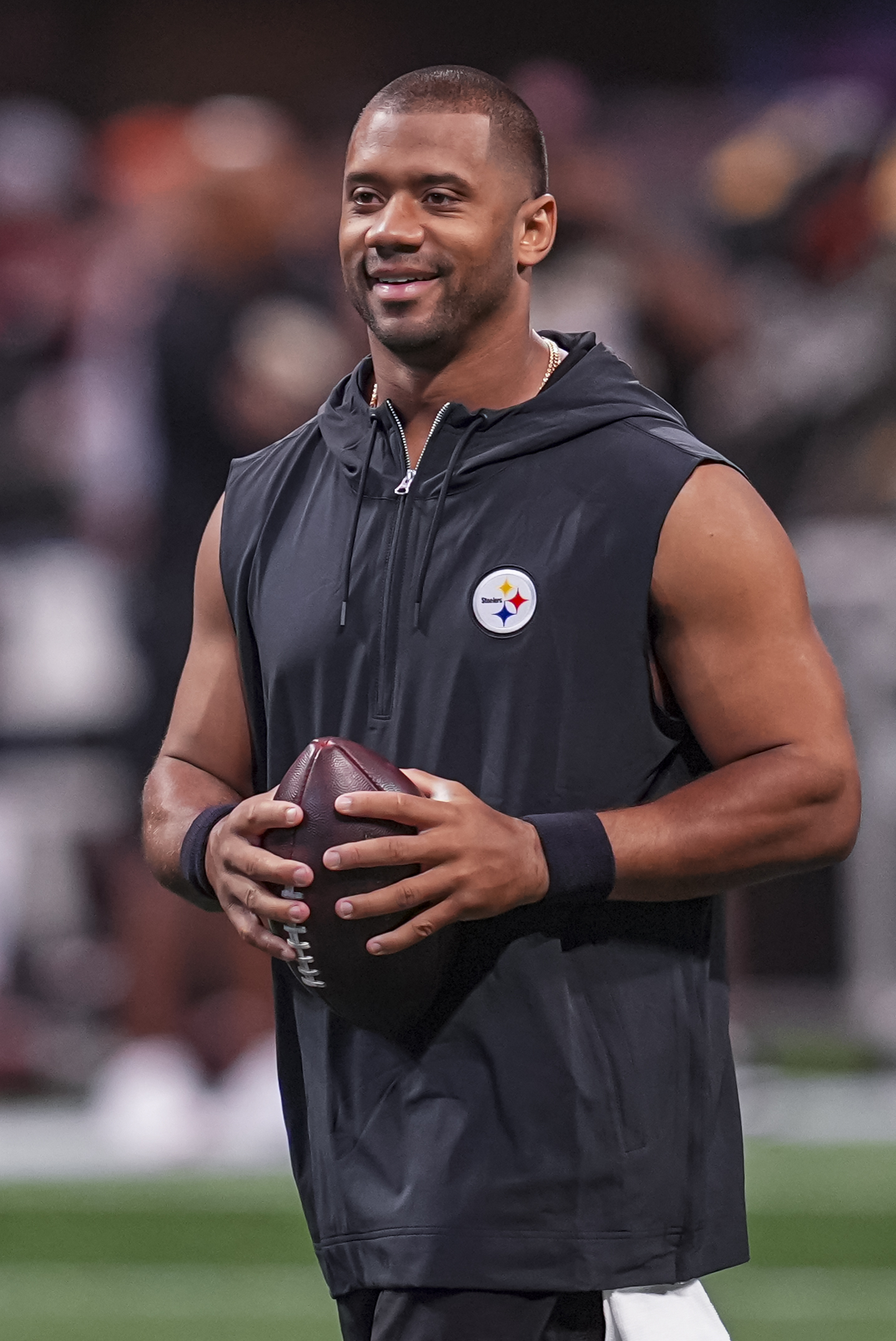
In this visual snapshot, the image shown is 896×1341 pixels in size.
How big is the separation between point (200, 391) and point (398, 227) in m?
4.51

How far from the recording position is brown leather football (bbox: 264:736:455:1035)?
7.47ft

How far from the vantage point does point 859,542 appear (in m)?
7.68

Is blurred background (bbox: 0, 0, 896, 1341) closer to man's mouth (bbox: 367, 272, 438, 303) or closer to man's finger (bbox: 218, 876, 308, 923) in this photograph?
man's finger (bbox: 218, 876, 308, 923)

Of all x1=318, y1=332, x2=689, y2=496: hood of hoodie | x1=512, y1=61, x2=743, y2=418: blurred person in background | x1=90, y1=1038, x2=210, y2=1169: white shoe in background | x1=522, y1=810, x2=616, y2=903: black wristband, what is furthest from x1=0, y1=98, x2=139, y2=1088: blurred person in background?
x1=522, y1=810, x2=616, y2=903: black wristband

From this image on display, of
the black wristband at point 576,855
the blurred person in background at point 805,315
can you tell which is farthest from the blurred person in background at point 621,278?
the black wristband at point 576,855

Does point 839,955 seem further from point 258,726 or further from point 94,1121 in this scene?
point 258,726

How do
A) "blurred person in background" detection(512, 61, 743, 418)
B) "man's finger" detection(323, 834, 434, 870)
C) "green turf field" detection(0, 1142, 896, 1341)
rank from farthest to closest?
"blurred person in background" detection(512, 61, 743, 418) < "green turf field" detection(0, 1142, 896, 1341) < "man's finger" detection(323, 834, 434, 870)

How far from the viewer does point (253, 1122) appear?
6359 millimetres

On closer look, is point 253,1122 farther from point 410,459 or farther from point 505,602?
point 505,602

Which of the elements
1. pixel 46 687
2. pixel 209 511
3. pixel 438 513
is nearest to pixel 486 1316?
pixel 438 513

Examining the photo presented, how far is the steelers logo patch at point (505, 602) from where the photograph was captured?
95.4 inches

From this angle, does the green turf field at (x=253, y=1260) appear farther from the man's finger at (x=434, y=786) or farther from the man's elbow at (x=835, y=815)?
the man's finger at (x=434, y=786)

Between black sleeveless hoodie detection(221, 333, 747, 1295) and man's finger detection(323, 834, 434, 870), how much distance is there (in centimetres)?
22

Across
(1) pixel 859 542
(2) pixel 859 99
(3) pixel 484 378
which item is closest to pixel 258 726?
(3) pixel 484 378
